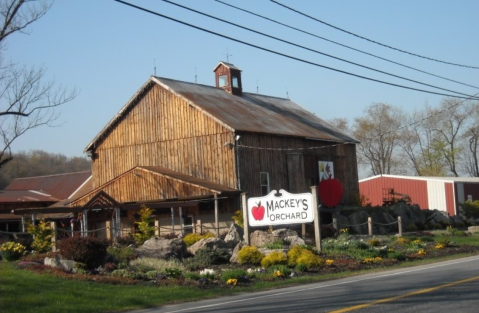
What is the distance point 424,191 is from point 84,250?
158 ft

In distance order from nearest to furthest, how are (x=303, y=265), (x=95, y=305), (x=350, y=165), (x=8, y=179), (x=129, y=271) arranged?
(x=95, y=305), (x=129, y=271), (x=303, y=265), (x=350, y=165), (x=8, y=179)

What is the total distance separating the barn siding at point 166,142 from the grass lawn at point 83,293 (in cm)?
2296

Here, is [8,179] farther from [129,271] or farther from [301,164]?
[129,271]

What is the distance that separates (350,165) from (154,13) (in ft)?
121

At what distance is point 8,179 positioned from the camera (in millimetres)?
105312

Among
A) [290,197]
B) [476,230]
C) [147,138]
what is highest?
[147,138]

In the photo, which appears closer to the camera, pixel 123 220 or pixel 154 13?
pixel 154 13

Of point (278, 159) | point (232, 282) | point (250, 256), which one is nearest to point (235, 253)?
point (250, 256)

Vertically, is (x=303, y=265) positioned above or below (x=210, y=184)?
below

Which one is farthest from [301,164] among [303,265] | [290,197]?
[303,265]

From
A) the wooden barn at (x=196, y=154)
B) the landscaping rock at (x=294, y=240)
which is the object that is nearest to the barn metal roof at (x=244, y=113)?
the wooden barn at (x=196, y=154)

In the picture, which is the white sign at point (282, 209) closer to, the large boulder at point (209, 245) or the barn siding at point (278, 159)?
the large boulder at point (209, 245)

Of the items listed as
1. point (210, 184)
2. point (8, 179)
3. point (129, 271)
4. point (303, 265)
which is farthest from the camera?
point (8, 179)

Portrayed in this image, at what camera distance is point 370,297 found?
1487 cm
